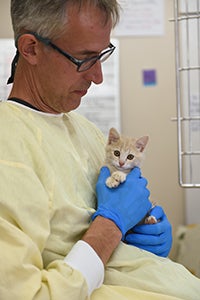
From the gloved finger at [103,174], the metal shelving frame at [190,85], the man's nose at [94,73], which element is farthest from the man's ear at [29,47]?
the metal shelving frame at [190,85]

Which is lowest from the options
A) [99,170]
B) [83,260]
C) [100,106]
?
[83,260]

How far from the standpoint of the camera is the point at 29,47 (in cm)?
106

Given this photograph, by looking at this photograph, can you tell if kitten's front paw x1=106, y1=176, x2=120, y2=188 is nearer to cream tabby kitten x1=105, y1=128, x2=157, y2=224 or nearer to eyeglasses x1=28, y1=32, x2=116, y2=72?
cream tabby kitten x1=105, y1=128, x2=157, y2=224

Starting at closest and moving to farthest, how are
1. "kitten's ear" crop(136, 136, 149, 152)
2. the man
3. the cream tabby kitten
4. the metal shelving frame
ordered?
the man → the cream tabby kitten → "kitten's ear" crop(136, 136, 149, 152) → the metal shelving frame

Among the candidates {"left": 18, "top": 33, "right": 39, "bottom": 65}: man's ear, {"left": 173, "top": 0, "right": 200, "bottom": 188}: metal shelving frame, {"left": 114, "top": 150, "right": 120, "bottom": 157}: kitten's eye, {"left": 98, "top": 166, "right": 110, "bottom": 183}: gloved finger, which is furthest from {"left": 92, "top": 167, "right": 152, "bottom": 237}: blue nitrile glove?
{"left": 173, "top": 0, "right": 200, "bottom": 188}: metal shelving frame

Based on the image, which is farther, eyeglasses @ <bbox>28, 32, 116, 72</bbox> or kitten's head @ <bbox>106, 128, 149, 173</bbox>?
kitten's head @ <bbox>106, 128, 149, 173</bbox>

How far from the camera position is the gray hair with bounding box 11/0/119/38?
3.36 feet

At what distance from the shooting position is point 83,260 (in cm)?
92

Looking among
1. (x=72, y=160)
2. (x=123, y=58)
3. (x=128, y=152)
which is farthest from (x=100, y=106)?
(x=72, y=160)

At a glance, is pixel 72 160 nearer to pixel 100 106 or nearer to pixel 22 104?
pixel 22 104

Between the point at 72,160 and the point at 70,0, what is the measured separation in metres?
0.36

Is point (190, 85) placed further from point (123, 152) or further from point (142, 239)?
point (142, 239)

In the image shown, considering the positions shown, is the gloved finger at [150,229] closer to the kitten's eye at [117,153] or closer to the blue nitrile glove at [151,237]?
the blue nitrile glove at [151,237]

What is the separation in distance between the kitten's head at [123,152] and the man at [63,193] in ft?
0.33
